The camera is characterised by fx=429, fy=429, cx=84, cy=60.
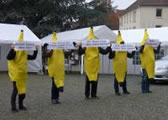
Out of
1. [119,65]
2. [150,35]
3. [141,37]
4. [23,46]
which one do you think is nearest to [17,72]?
[23,46]

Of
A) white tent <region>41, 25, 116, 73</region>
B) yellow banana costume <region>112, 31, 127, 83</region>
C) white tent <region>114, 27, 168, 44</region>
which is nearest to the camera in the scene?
yellow banana costume <region>112, 31, 127, 83</region>

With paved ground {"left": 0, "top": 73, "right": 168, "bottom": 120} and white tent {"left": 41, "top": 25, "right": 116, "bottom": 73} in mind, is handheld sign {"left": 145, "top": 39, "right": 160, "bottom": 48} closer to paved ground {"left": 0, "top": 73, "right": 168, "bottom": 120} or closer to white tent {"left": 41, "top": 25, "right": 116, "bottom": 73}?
paved ground {"left": 0, "top": 73, "right": 168, "bottom": 120}

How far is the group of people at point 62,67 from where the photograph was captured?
10.7m

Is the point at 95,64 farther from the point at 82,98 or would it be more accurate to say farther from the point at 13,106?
the point at 13,106

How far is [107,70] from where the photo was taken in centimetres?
2795

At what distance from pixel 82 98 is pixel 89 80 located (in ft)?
2.44

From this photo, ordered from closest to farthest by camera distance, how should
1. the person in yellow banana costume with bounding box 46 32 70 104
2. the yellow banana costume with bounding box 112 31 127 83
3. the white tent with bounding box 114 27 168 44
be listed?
the person in yellow banana costume with bounding box 46 32 70 104 → the yellow banana costume with bounding box 112 31 127 83 → the white tent with bounding box 114 27 168 44

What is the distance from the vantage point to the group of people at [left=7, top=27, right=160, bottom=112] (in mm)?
10656

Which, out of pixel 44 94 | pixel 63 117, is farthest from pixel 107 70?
pixel 63 117

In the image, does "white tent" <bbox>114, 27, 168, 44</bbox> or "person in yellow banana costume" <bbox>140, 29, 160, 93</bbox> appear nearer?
"person in yellow banana costume" <bbox>140, 29, 160, 93</bbox>

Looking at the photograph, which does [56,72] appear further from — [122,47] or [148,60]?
[148,60]

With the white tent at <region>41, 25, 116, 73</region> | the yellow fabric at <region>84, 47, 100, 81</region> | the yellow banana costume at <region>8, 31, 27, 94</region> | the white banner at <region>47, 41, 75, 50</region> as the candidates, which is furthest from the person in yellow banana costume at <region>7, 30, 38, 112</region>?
the white tent at <region>41, 25, 116, 73</region>

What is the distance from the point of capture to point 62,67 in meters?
12.1

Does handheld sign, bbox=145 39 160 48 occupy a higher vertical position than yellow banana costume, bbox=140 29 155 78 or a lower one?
higher
